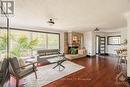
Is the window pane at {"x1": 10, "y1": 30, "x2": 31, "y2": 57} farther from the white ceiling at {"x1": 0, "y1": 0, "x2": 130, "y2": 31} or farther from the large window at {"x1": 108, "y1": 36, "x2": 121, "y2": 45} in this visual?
the large window at {"x1": 108, "y1": 36, "x2": 121, "y2": 45}

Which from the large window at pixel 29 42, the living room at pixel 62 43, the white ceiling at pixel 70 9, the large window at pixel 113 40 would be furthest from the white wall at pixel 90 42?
the white ceiling at pixel 70 9

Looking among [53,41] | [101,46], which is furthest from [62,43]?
[101,46]

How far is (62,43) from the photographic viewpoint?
916cm

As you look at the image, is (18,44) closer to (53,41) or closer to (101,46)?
(53,41)

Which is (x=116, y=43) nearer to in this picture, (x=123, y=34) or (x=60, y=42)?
(x=123, y=34)

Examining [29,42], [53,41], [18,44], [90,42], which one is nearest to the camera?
[18,44]

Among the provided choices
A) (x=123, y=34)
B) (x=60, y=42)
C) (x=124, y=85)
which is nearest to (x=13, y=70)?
(x=124, y=85)

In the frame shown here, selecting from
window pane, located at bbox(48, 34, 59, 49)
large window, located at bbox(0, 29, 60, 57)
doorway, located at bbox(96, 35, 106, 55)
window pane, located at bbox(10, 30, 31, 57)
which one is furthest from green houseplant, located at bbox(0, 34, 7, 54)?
doorway, located at bbox(96, 35, 106, 55)

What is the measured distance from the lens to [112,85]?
3.36 meters

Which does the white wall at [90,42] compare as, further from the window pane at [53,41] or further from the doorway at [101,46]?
the window pane at [53,41]

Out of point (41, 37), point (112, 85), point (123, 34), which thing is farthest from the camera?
point (123, 34)

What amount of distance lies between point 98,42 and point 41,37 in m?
6.44

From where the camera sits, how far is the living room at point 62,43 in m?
3.11

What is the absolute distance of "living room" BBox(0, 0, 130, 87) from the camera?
311 centimetres
